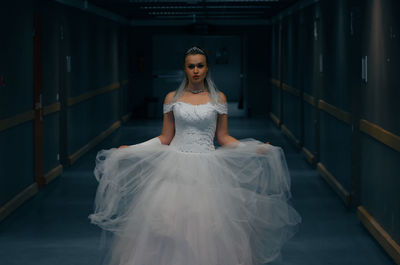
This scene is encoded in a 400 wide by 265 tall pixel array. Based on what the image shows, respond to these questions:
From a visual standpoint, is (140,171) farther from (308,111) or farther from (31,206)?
(308,111)

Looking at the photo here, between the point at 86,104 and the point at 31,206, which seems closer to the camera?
the point at 31,206

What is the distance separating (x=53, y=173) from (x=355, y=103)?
167 inches

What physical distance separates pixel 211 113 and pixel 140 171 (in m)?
0.63

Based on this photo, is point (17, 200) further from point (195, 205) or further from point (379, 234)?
point (379, 234)

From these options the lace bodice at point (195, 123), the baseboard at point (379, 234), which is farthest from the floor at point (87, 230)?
the lace bodice at point (195, 123)

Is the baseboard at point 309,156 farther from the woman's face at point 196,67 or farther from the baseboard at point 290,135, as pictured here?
the woman's face at point 196,67

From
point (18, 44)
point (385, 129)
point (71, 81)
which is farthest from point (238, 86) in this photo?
point (385, 129)

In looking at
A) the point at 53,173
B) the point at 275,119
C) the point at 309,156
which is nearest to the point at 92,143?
the point at 53,173

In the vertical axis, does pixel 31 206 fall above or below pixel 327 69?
below

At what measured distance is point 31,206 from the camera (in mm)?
7305

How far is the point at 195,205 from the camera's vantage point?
13.6 feet

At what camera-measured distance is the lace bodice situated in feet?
14.0

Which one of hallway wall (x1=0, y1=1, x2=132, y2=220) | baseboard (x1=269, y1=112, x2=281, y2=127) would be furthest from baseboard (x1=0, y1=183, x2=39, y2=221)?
baseboard (x1=269, y1=112, x2=281, y2=127)

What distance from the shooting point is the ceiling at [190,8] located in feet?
41.3
